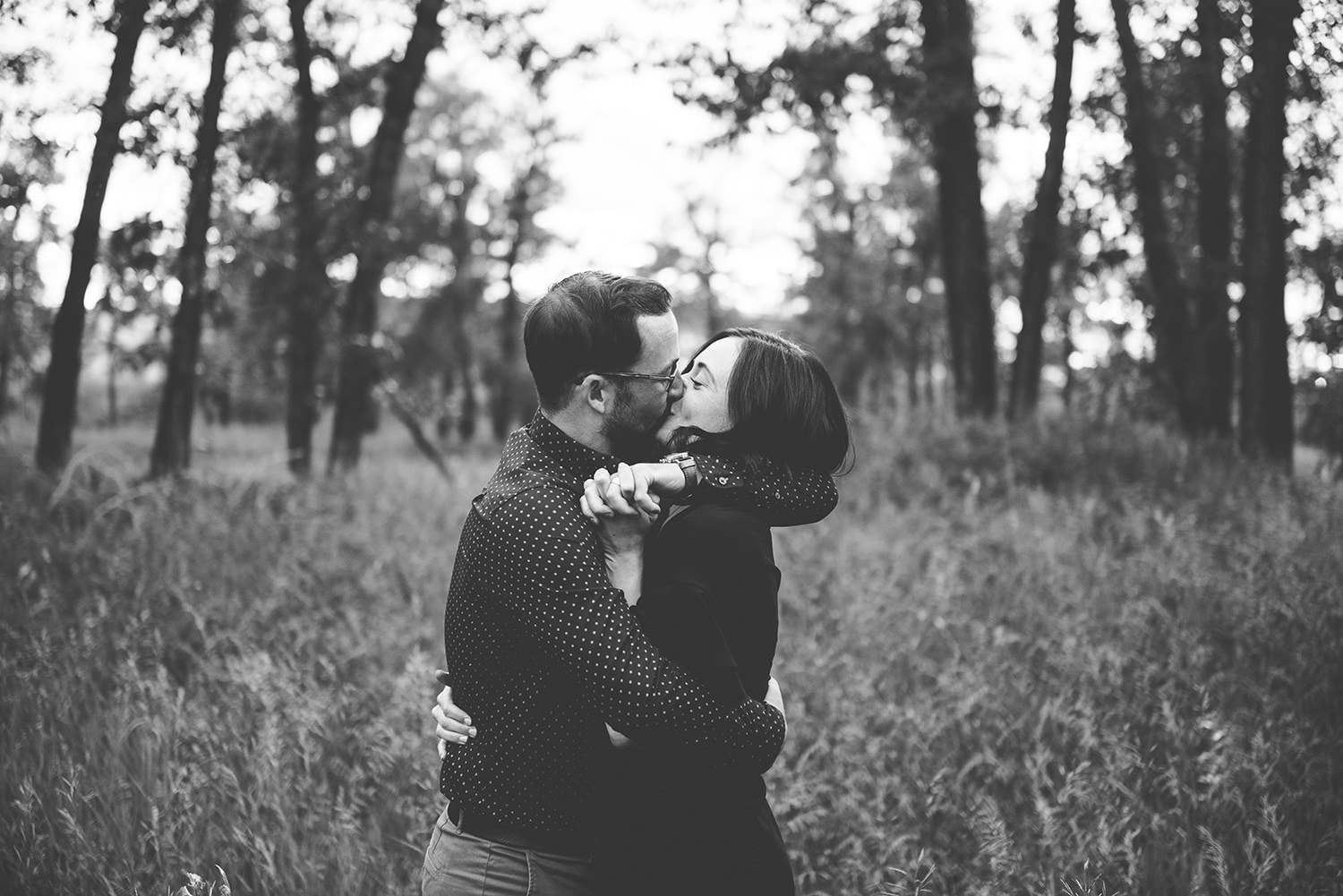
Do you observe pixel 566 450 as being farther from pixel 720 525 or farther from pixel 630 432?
pixel 720 525

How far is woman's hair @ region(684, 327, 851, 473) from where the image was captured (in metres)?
2.12

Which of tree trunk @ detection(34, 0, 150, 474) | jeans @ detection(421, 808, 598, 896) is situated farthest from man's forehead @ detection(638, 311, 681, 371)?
tree trunk @ detection(34, 0, 150, 474)

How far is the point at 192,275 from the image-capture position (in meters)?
9.35

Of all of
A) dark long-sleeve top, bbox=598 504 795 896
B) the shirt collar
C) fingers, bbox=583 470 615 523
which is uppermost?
the shirt collar

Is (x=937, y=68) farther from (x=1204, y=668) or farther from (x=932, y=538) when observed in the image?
(x=1204, y=668)

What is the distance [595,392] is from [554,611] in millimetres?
521

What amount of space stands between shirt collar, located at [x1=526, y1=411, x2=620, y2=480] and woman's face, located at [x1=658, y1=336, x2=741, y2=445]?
0.20 meters

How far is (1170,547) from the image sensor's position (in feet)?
21.8

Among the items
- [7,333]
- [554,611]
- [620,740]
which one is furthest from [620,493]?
[7,333]

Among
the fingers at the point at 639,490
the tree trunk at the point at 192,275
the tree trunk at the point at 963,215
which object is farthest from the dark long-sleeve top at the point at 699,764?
the tree trunk at the point at 963,215

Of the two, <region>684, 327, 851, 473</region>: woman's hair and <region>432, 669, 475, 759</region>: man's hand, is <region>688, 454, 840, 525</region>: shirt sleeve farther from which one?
<region>432, 669, 475, 759</region>: man's hand

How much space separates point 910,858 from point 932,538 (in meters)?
4.22

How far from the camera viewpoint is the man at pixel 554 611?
1.90 metres

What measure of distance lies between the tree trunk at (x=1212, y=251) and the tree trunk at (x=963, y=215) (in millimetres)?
2709
